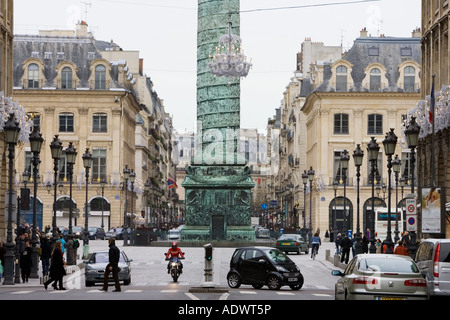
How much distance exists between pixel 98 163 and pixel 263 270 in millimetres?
60081

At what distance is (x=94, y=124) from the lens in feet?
297

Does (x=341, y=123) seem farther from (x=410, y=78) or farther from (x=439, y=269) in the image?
(x=439, y=269)

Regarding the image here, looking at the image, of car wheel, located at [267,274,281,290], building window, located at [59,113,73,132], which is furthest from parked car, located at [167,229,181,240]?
car wheel, located at [267,274,281,290]

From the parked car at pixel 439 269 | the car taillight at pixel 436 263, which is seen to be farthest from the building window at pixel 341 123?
the car taillight at pixel 436 263

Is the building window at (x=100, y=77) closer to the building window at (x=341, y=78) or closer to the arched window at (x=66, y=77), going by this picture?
the arched window at (x=66, y=77)

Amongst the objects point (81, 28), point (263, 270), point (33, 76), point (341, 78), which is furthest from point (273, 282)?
point (81, 28)

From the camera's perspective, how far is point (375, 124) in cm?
9044

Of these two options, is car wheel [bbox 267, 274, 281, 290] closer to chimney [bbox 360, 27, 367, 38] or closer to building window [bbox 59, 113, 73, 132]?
building window [bbox 59, 113, 73, 132]

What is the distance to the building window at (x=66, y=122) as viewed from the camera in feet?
296

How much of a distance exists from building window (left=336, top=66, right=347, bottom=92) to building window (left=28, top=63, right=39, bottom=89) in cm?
2493

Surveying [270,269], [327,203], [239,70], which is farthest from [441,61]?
[327,203]

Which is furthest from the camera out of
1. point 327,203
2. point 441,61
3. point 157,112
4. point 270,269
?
point 157,112

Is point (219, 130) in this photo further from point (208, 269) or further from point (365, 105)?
point (208, 269)
